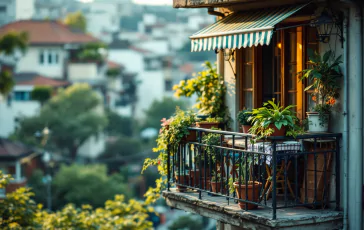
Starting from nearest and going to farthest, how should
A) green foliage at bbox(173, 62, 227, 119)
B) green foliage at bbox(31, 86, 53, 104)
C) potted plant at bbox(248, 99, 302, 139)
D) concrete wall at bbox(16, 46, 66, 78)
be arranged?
potted plant at bbox(248, 99, 302, 139), green foliage at bbox(173, 62, 227, 119), green foliage at bbox(31, 86, 53, 104), concrete wall at bbox(16, 46, 66, 78)

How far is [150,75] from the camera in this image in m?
111

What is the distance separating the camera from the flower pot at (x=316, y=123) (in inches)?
398

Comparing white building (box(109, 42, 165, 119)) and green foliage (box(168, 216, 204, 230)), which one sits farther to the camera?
white building (box(109, 42, 165, 119))

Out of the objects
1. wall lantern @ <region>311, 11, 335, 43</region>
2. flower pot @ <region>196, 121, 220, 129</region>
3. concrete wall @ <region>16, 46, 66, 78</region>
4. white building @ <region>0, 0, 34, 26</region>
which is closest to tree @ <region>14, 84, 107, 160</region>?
concrete wall @ <region>16, 46, 66, 78</region>

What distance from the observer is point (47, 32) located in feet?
298

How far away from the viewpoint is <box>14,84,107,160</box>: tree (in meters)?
76.3

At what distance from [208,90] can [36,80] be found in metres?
72.1

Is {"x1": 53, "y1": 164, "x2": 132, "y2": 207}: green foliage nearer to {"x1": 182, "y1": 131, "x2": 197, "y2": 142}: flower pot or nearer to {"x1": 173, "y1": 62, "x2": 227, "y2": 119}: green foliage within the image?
{"x1": 173, "y1": 62, "x2": 227, "y2": 119}: green foliage

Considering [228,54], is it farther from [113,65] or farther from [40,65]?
[113,65]

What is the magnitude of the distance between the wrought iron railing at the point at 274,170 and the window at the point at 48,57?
79.3 meters

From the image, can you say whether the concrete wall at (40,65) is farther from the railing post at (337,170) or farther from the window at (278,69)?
the railing post at (337,170)

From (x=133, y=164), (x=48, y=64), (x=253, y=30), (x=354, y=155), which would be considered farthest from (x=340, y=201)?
(x=48, y=64)

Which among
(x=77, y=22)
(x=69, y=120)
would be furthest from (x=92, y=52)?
(x=77, y=22)

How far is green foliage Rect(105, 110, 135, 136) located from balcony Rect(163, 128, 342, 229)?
79.9 m
